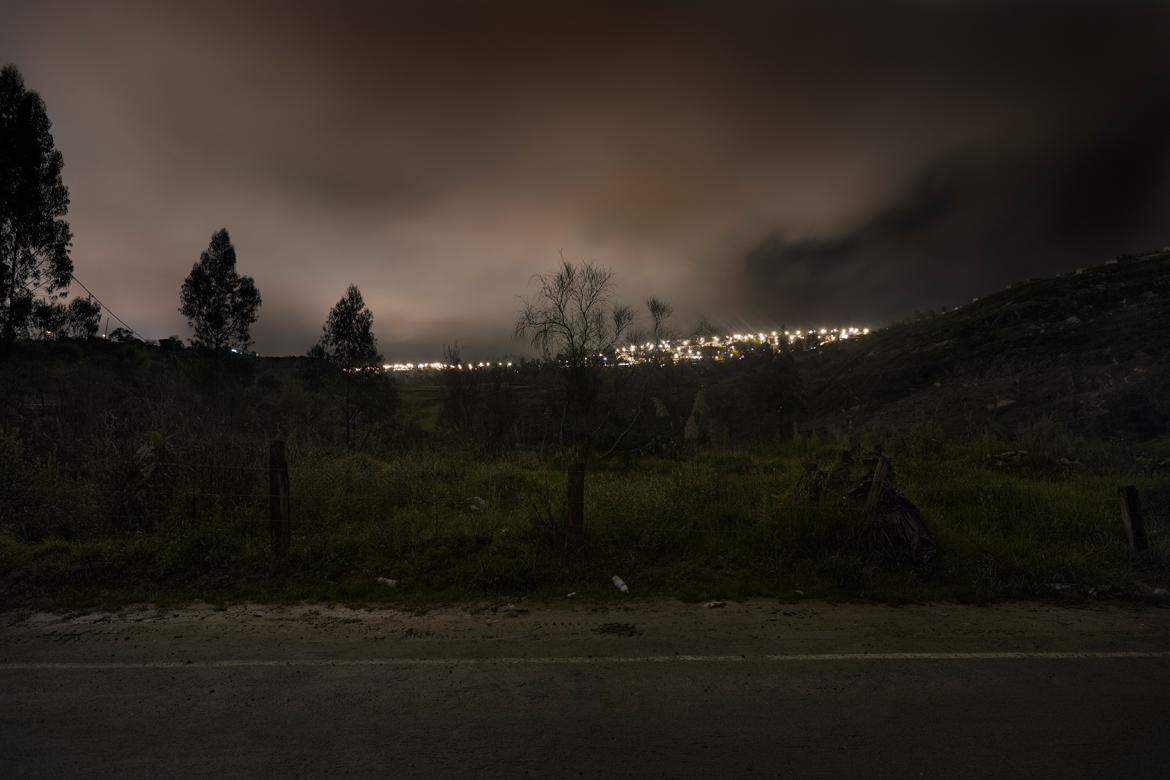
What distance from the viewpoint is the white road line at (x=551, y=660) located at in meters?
5.10

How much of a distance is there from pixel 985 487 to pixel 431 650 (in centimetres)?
1150

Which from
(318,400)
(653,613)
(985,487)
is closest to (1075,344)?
(985,487)

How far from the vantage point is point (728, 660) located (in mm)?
5168

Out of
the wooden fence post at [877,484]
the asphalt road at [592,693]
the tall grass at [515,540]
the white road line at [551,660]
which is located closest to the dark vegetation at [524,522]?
the tall grass at [515,540]

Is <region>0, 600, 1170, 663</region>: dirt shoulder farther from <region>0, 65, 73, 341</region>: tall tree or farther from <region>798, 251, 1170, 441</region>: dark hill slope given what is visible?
<region>0, 65, 73, 341</region>: tall tree

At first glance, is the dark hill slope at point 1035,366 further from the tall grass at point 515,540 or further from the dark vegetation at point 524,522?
the tall grass at point 515,540

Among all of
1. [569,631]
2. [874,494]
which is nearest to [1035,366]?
[874,494]

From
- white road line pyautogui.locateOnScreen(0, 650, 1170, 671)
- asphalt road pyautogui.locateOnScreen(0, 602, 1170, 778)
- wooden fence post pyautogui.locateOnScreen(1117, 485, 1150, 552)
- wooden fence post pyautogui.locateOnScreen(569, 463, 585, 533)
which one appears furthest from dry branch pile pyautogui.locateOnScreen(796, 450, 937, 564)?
wooden fence post pyautogui.locateOnScreen(569, 463, 585, 533)

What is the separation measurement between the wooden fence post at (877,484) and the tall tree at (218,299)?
5012 centimetres

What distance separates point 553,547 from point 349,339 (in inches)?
1640

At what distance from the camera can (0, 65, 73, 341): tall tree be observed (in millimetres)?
28094

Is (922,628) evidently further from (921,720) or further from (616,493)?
(616,493)

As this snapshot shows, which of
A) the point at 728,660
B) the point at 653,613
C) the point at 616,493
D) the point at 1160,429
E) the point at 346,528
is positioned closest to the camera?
the point at 728,660

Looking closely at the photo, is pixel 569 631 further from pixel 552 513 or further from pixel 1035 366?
pixel 1035 366
